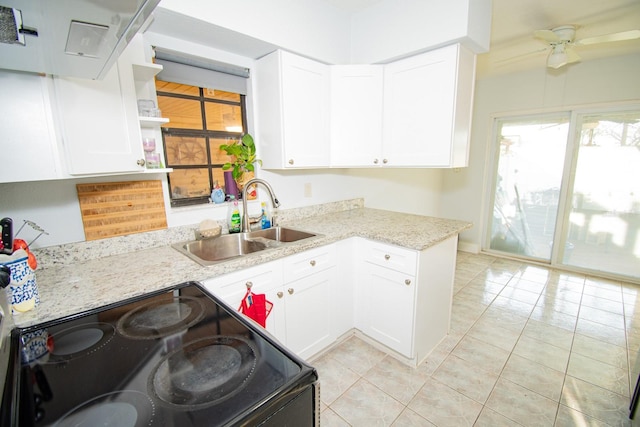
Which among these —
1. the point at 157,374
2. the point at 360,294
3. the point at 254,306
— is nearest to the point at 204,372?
the point at 157,374

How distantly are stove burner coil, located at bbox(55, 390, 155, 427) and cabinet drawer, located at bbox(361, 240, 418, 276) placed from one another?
149 cm

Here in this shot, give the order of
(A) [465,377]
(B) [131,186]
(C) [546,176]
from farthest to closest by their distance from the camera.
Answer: (C) [546,176] < (A) [465,377] < (B) [131,186]

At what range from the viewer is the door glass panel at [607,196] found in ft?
10.2

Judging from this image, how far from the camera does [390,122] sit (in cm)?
221

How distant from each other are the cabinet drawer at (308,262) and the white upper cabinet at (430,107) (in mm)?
928

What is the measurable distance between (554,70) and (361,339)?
3812 mm

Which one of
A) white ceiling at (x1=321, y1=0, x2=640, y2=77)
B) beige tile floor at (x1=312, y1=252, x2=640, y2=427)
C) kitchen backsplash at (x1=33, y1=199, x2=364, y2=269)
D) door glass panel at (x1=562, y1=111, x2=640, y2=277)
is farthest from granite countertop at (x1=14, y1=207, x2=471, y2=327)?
door glass panel at (x1=562, y1=111, x2=640, y2=277)

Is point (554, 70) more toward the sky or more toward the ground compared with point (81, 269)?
more toward the sky

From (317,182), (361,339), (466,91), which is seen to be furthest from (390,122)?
(361,339)

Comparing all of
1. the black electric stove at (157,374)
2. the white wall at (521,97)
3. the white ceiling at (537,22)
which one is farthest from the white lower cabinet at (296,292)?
the white wall at (521,97)

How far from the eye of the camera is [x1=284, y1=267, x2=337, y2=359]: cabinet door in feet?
5.73

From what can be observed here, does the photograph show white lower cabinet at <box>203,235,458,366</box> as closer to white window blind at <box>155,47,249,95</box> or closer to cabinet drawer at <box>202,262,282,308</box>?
cabinet drawer at <box>202,262,282,308</box>

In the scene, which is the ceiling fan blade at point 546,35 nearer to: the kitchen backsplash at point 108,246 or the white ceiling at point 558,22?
the white ceiling at point 558,22

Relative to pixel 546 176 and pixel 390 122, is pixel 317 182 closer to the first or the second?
pixel 390 122
